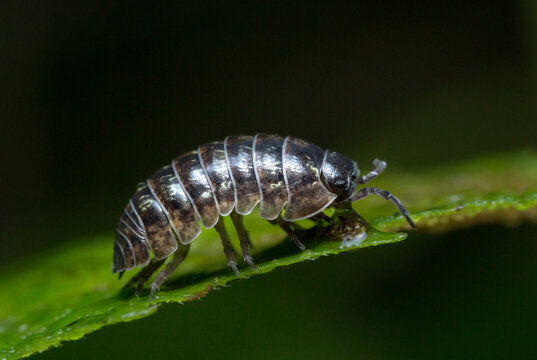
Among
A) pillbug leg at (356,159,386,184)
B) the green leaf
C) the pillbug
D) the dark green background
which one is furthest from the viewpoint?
the dark green background

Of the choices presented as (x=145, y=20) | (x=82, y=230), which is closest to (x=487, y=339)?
(x=82, y=230)

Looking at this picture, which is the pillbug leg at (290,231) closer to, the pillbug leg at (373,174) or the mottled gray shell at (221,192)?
the mottled gray shell at (221,192)

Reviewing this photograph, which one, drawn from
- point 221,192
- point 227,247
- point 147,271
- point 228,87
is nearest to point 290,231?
point 227,247

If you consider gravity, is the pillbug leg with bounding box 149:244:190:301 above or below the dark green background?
below

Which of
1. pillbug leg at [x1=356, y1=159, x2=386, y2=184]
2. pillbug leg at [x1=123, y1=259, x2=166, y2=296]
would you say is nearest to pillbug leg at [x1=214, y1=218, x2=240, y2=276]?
pillbug leg at [x1=123, y1=259, x2=166, y2=296]

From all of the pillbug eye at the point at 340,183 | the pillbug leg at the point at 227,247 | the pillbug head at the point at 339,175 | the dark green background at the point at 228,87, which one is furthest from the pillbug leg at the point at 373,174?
the dark green background at the point at 228,87

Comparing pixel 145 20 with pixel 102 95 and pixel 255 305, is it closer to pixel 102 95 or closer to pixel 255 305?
pixel 102 95

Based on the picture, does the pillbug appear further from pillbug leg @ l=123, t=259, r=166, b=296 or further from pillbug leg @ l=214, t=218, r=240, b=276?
pillbug leg @ l=123, t=259, r=166, b=296

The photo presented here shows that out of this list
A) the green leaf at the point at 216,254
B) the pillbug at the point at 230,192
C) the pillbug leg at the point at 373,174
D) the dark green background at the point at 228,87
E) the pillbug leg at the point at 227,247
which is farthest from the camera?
the dark green background at the point at 228,87
